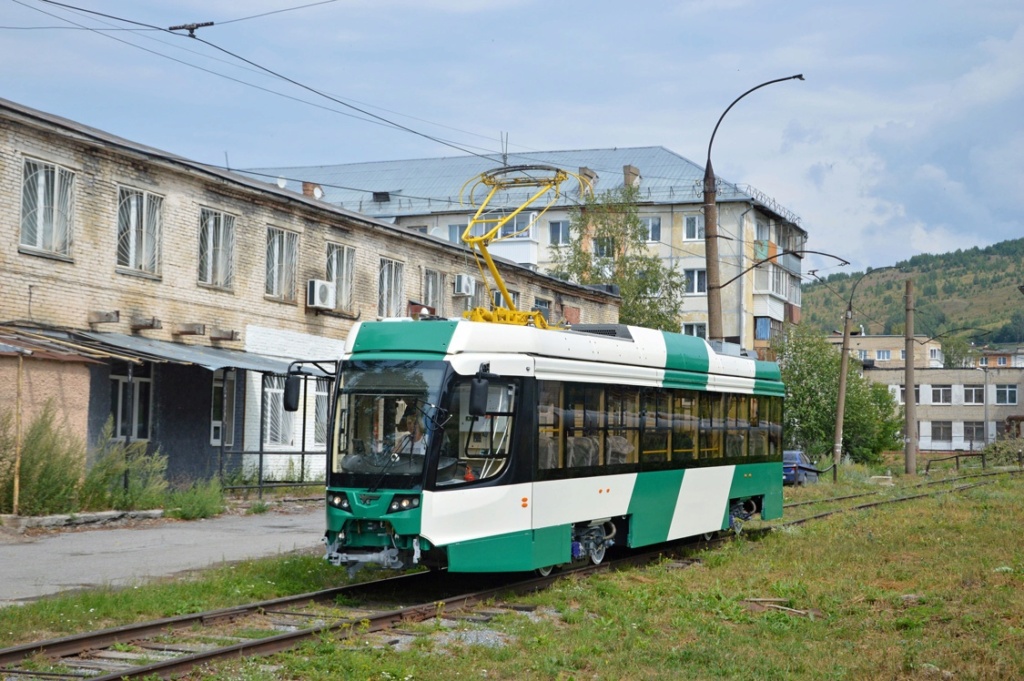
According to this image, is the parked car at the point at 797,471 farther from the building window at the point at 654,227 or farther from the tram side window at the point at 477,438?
the building window at the point at 654,227

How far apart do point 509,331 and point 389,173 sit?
210 feet

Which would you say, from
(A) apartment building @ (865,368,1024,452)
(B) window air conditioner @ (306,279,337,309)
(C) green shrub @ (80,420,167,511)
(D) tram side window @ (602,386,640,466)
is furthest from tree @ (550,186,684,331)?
(A) apartment building @ (865,368,1024,452)

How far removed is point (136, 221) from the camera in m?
24.6

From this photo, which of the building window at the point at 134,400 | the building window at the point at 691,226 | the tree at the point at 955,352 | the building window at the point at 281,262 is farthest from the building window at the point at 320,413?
the tree at the point at 955,352

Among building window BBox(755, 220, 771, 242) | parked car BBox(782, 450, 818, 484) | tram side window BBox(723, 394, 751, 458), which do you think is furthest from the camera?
building window BBox(755, 220, 771, 242)

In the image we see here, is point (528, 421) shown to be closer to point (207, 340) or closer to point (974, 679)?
point (974, 679)

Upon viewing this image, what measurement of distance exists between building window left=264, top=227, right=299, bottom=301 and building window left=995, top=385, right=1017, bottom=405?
77935 mm

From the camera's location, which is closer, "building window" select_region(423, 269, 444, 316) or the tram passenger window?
the tram passenger window

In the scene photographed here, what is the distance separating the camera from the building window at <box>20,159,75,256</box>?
21.9m

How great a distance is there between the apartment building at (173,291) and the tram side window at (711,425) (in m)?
4.66

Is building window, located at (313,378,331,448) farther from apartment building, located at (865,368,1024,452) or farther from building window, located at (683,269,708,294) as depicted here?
apartment building, located at (865,368,1024,452)

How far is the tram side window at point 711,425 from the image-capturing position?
696 inches

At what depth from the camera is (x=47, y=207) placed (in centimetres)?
2236

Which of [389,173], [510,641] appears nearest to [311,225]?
[510,641]
